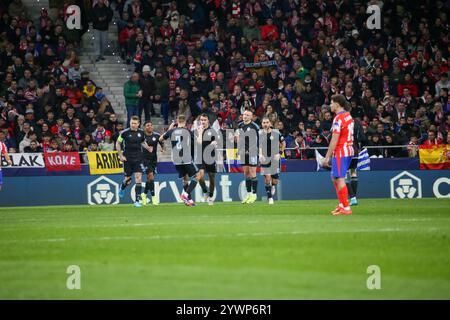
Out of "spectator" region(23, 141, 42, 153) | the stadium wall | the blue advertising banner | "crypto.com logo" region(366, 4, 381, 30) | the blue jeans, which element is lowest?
the stadium wall

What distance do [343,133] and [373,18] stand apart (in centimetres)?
1835

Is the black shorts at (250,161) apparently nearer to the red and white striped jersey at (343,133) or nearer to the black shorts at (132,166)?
the black shorts at (132,166)

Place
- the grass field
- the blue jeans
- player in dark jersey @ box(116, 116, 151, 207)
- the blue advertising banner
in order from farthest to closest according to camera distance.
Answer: the blue jeans < the blue advertising banner < player in dark jersey @ box(116, 116, 151, 207) < the grass field

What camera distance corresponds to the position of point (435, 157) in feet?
92.4

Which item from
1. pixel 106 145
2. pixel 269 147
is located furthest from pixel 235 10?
pixel 269 147

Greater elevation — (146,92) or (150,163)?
(146,92)

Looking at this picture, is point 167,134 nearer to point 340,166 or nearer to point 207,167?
point 207,167

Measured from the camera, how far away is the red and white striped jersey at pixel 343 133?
685 inches

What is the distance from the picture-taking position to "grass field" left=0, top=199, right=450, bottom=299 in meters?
8.55

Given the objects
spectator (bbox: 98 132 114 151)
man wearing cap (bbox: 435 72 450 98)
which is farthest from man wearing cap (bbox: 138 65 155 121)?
man wearing cap (bbox: 435 72 450 98)

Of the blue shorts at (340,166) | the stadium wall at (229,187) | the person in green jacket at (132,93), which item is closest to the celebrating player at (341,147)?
the blue shorts at (340,166)

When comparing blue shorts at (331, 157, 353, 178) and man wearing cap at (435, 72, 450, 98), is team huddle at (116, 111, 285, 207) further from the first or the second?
man wearing cap at (435, 72, 450, 98)

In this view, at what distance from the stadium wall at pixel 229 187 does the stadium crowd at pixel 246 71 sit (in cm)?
100

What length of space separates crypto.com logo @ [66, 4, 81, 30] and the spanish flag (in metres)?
13.8
